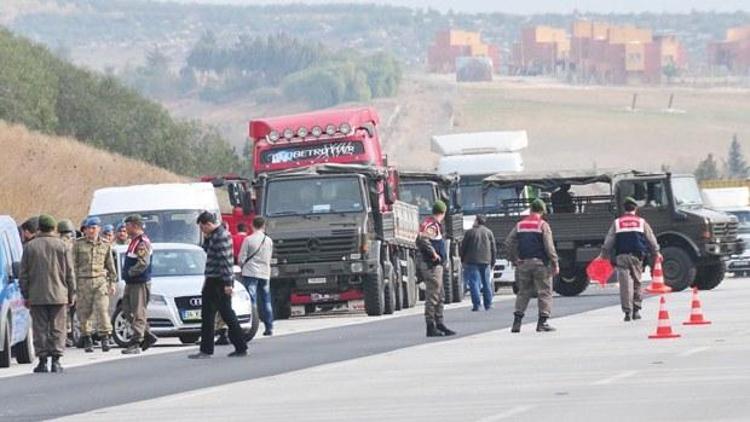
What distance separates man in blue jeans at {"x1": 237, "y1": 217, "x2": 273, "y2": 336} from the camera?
37.0 meters

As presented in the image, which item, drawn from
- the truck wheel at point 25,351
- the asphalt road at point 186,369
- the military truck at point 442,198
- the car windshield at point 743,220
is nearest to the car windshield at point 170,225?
the asphalt road at point 186,369

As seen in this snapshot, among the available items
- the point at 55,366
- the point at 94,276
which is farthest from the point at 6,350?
the point at 94,276

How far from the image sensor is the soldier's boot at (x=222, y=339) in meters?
34.0

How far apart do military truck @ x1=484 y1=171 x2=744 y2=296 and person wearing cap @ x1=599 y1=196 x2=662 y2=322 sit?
14.1 meters

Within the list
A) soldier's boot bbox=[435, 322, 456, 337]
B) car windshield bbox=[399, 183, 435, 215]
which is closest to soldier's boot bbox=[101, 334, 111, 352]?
soldier's boot bbox=[435, 322, 456, 337]

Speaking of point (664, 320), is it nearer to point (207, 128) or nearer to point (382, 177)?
point (382, 177)

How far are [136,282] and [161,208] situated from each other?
10.3 metres

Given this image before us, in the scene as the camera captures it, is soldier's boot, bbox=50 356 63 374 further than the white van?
No

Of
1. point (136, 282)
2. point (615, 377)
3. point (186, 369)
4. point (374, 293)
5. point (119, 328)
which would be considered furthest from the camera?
point (374, 293)

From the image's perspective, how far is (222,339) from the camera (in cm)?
3416

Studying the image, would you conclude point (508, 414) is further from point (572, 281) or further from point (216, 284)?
point (572, 281)

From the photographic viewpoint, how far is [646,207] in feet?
167

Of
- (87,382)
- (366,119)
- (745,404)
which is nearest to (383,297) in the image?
(366,119)

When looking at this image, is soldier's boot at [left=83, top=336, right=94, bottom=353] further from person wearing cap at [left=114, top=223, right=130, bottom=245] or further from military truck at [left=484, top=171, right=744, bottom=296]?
military truck at [left=484, top=171, right=744, bottom=296]
